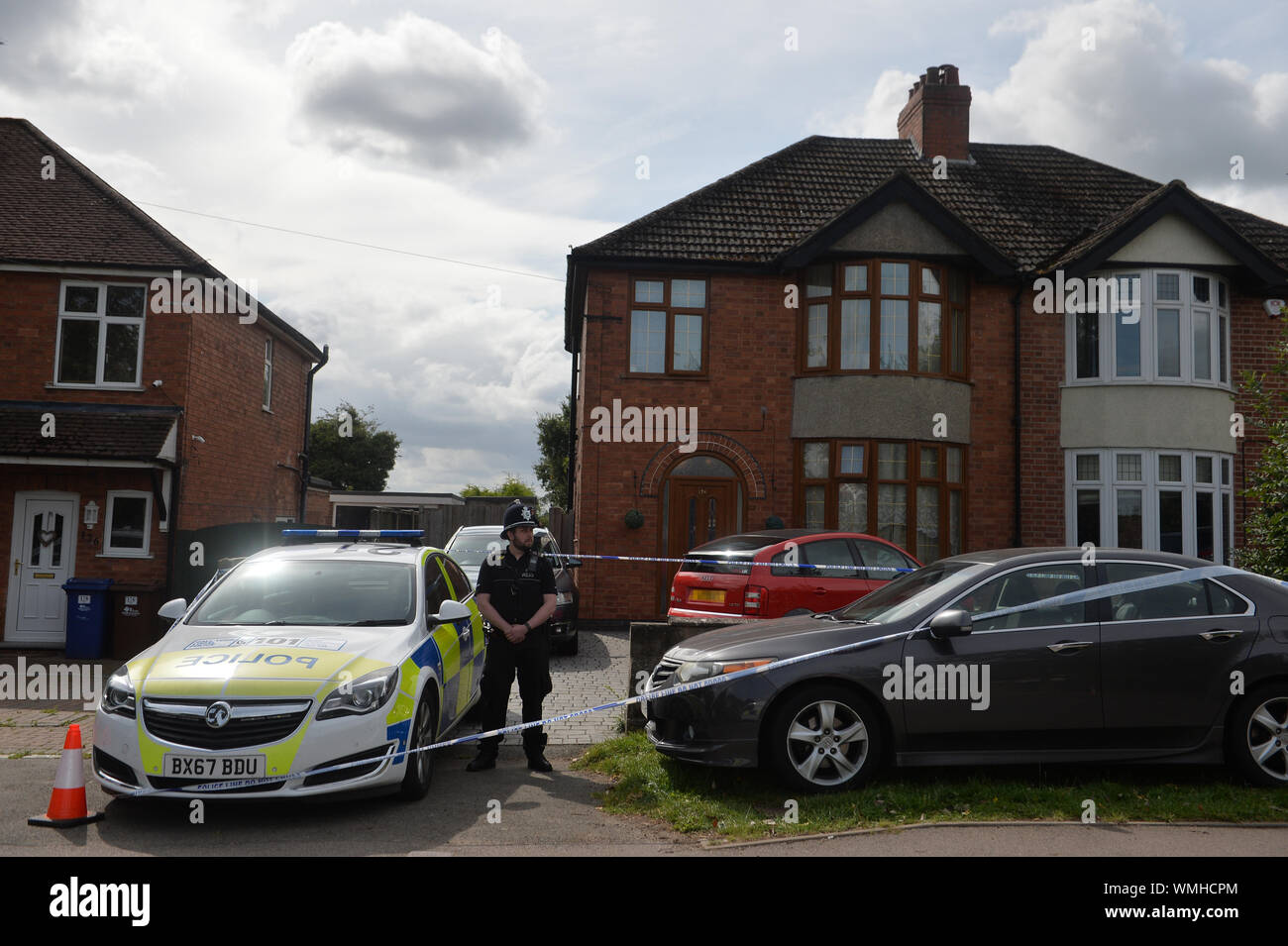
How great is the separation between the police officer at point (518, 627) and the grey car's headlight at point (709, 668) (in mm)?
1263

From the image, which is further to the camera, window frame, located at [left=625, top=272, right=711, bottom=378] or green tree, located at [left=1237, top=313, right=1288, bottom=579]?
window frame, located at [left=625, top=272, right=711, bottom=378]

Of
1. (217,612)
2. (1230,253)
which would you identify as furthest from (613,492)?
(1230,253)

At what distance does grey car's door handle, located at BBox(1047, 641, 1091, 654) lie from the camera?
6.16 meters

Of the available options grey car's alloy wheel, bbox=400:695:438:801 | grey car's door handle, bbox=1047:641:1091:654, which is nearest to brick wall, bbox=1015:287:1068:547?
grey car's door handle, bbox=1047:641:1091:654

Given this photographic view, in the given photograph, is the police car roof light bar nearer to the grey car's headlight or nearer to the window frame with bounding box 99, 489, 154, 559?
the grey car's headlight

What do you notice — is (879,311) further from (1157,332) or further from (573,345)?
(573,345)

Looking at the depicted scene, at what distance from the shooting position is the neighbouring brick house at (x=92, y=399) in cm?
1453

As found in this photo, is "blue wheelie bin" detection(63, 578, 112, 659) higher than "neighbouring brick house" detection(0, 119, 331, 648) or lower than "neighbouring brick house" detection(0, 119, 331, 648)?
lower

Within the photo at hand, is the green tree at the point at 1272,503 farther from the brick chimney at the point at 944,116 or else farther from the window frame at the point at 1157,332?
the brick chimney at the point at 944,116

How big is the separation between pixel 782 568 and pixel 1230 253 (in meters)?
11.0

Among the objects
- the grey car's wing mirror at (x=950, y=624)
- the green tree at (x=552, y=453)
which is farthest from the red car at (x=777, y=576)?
the green tree at (x=552, y=453)

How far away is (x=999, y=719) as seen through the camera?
608cm

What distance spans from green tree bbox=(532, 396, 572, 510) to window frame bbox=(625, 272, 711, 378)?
40658 millimetres
